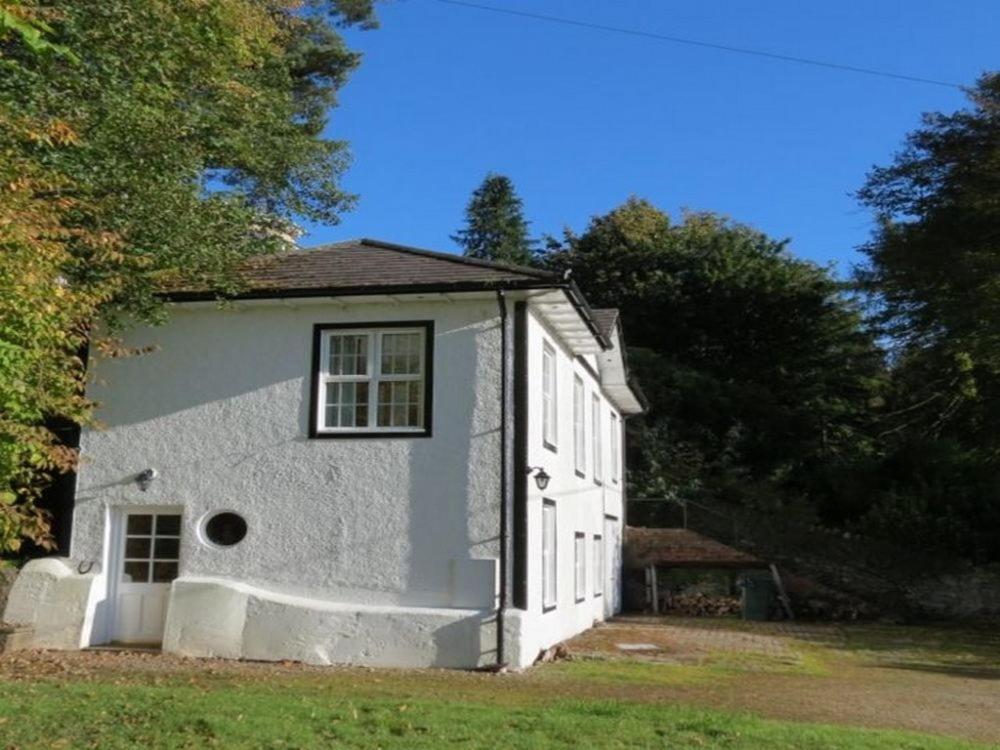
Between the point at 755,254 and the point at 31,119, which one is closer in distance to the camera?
the point at 31,119

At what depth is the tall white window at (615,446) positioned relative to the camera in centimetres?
2356

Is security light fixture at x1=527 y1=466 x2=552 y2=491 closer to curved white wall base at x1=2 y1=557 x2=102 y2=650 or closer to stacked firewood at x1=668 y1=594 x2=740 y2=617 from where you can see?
curved white wall base at x1=2 y1=557 x2=102 y2=650

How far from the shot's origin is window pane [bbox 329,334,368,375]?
45.3 feet

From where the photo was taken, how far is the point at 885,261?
2645 centimetres

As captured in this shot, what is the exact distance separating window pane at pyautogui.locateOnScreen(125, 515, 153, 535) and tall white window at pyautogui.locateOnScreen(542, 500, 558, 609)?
218 inches

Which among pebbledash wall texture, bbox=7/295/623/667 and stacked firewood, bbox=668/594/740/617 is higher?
pebbledash wall texture, bbox=7/295/623/667

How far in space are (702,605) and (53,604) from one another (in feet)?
48.9

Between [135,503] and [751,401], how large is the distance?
2439 centimetres

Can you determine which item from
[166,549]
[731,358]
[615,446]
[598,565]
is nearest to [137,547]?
[166,549]

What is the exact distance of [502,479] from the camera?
13.0 metres

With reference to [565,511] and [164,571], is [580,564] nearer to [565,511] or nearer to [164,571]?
[565,511]

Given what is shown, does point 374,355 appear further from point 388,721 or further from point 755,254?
point 755,254

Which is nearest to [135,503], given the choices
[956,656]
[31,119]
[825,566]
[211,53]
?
[31,119]

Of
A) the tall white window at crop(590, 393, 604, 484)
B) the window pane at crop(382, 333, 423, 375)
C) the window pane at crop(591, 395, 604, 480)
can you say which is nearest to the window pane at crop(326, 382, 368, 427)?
the window pane at crop(382, 333, 423, 375)
